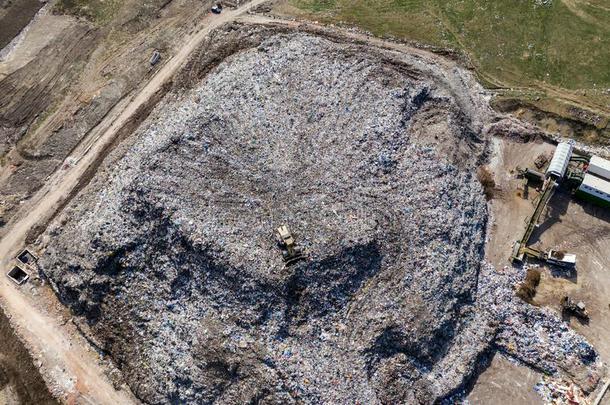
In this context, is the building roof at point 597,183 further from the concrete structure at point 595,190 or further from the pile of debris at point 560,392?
the pile of debris at point 560,392

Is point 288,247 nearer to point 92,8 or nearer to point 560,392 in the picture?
point 560,392

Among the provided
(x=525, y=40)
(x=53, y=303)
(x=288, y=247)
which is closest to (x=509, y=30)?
(x=525, y=40)

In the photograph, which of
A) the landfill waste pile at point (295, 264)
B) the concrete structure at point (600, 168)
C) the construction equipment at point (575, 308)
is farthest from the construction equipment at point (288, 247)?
the concrete structure at point (600, 168)

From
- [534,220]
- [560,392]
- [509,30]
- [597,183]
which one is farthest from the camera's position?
[509,30]

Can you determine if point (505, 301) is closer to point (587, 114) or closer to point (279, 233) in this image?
point (279, 233)

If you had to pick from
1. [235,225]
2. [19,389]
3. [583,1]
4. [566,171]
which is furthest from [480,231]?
[19,389]

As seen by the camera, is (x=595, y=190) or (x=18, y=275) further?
(x=595, y=190)
